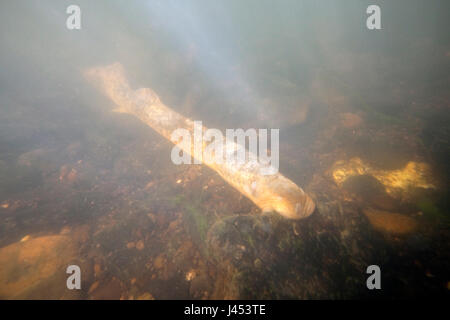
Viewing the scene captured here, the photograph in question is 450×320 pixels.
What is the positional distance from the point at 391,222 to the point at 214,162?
3862 millimetres

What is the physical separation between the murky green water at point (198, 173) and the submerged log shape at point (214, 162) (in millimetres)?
295

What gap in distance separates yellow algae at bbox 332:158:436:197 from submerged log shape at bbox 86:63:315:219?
2312 mm

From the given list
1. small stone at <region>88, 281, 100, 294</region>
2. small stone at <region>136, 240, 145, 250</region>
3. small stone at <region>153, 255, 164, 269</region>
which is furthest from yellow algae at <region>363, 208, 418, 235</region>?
small stone at <region>88, 281, 100, 294</region>

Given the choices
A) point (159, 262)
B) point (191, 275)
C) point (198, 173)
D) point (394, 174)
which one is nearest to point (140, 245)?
point (159, 262)

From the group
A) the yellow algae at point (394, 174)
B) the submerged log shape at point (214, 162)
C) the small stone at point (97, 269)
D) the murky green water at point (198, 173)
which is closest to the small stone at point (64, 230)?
the murky green water at point (198, 173)

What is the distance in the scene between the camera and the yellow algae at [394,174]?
13.5 ft

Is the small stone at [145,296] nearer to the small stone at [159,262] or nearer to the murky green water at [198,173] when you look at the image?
the murky green water at [198,173]

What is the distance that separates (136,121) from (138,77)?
6.82 ft

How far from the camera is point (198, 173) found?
4910 mm

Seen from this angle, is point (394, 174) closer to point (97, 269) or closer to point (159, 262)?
point (159, 262)

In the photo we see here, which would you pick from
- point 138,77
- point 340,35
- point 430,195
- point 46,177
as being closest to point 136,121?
point 138,77

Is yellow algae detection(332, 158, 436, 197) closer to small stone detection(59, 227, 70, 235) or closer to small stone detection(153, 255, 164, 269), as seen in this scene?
small stone detection(153, 255, 164, 269)
